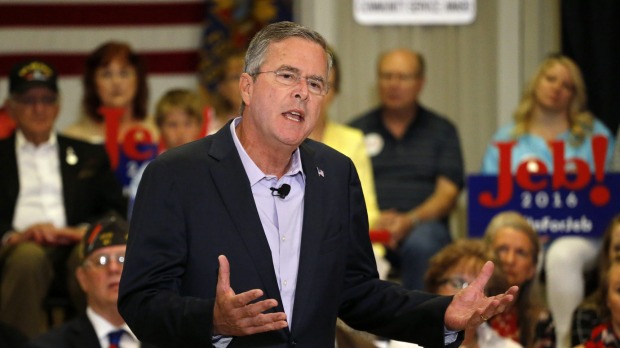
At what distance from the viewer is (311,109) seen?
264 cm

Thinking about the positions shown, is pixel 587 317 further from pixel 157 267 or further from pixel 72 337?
pixel 157 267

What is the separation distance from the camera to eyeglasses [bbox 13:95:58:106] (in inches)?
222

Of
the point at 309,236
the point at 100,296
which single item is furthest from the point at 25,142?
the point at 309,236

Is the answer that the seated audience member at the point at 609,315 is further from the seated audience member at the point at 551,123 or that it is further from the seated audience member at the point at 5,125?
the seated audience member at the point at 5,125

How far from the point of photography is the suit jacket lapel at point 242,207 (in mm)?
2578

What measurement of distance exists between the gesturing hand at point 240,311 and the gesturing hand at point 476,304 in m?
0.49

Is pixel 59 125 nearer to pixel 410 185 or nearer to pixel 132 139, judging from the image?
pixel 132 139

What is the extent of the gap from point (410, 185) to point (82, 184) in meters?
1.71

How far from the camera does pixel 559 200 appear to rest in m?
5.69

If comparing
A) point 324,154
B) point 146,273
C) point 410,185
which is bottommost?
point 410,185

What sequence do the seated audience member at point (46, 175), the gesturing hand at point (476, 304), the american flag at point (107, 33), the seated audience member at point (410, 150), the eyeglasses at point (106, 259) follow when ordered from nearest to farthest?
the gesturing hand at point (476, 304) < the eyeglasses at point (106, 259) < the seated audience member at point (46, 175) < the seated audience member at point (410, 150) < the american flag at point (107, 33)

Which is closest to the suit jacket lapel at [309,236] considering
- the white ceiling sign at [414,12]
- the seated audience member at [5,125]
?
the seated audience member at [5,125]

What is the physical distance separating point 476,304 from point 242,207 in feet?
1.82

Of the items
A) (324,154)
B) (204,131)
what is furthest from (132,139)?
(324,154)
